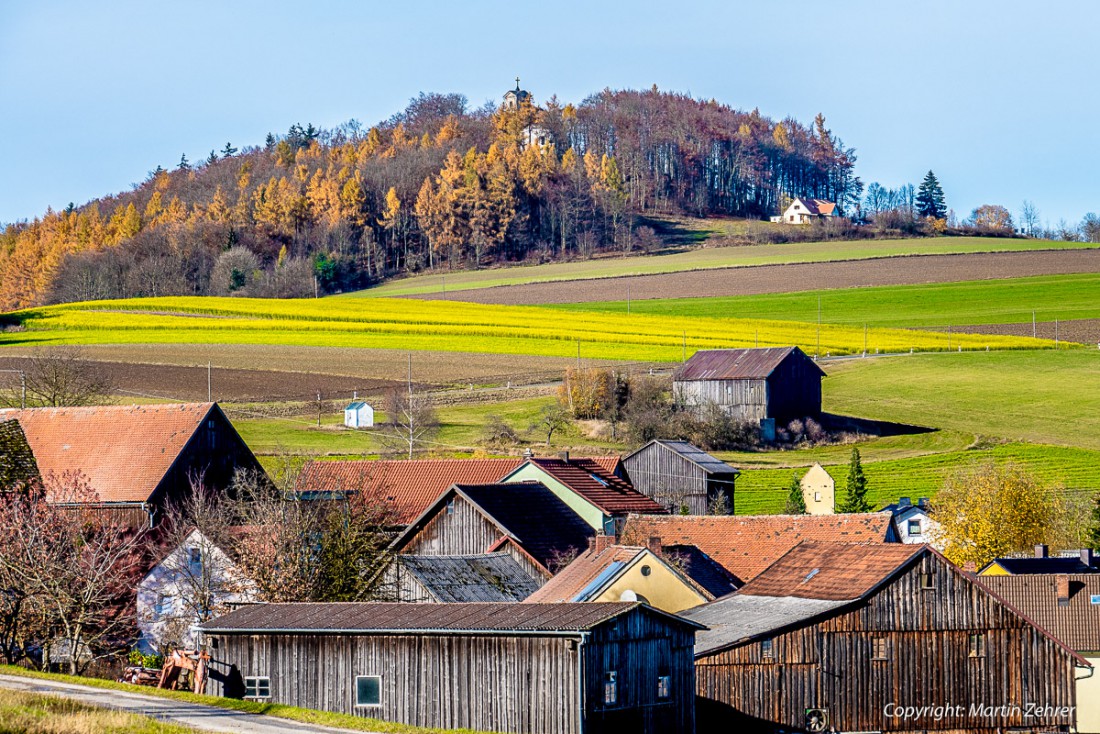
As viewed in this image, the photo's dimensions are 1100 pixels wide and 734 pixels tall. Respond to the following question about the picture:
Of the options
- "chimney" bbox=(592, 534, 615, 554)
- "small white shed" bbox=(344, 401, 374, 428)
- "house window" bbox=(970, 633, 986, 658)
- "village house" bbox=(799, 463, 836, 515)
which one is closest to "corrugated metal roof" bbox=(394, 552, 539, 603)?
"chimney" bbox=(592, 534, 615, 554)

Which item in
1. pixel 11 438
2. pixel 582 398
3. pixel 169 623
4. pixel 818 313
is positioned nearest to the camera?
pixel 169 623

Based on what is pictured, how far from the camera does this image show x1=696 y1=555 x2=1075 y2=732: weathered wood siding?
33875 millimetres

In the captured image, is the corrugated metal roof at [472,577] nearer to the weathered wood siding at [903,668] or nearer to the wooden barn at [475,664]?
the wooden barn at [475,664]

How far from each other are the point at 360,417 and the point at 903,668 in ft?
147

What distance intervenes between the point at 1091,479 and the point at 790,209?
11189cm

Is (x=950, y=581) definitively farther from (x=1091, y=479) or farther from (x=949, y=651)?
(x=1091, y=479)

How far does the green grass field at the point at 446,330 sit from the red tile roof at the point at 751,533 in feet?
155

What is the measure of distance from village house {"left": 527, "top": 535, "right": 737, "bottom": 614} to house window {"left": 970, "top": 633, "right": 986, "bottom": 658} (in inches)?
252

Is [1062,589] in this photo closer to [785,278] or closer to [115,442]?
[115,442]

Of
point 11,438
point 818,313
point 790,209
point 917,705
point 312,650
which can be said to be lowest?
point 917,705

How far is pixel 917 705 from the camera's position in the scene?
34.6 m

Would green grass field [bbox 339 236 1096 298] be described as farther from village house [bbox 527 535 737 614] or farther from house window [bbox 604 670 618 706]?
house window [bbox 604 670 618 706]

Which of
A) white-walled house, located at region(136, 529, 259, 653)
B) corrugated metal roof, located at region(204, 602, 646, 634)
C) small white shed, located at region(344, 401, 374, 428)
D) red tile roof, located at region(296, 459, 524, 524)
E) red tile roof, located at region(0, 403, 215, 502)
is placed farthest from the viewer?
small white shed, located at region(344, 401, 374, 428)

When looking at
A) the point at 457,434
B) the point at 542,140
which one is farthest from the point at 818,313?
the point at 542,140
